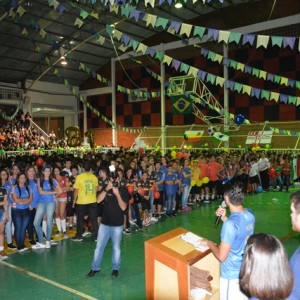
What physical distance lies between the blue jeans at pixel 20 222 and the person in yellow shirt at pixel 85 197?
3.09ft

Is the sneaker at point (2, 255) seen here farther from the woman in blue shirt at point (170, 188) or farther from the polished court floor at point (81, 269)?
the woman in blue shirt at point (170, 188)

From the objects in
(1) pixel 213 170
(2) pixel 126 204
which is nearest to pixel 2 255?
(2) pixel 126 204

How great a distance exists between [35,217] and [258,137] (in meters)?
13.8

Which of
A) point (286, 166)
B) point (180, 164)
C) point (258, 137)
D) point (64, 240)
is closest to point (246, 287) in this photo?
point (64, 240)

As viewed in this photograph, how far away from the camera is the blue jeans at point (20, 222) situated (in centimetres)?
590

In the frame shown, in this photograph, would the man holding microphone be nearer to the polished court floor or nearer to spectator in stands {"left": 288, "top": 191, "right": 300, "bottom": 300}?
spectator in stands {"left": 288, "top": 191, "right": 300, "bottom": 300}

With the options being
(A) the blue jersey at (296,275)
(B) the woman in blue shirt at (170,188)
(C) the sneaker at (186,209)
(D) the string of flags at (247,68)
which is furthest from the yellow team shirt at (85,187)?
(A) the blue jersey at (296,275)

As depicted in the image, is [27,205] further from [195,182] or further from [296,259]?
[195,182]

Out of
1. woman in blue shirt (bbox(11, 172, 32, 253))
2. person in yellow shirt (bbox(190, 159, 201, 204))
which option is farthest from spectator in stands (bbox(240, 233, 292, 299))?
person in yellow shirt (bbox(190, 159, 201, 204))

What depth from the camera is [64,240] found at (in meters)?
6.65

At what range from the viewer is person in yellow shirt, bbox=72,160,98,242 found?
6348 mm

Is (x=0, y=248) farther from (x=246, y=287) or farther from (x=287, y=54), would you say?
(x=287, y=54)

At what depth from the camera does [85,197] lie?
6.41 metres

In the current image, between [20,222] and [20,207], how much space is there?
0.27 meters
